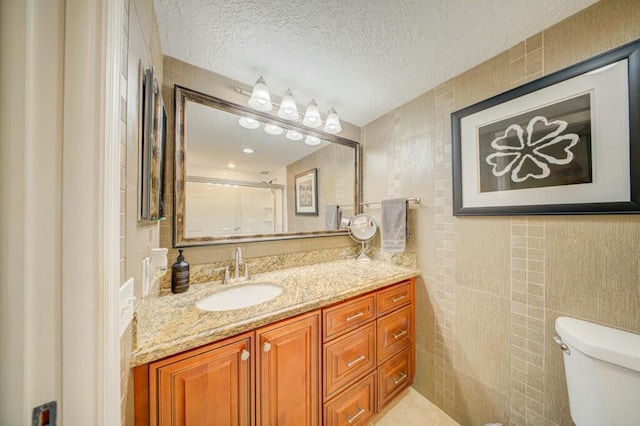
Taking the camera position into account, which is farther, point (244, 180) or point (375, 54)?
point (244, 180)

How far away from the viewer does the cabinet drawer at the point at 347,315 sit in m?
1.03

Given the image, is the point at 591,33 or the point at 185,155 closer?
the point at 591,33

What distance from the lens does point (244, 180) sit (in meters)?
1.39

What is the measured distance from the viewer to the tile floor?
1.29 metres

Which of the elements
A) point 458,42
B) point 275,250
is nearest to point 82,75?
point 275,250

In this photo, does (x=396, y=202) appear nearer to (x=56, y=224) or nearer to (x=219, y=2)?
(x=219, y=2)

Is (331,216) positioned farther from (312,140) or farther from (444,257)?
(444,257)

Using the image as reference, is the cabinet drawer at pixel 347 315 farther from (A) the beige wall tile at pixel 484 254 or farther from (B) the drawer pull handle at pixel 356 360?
(A) the beige wall tile at pixel 484 254

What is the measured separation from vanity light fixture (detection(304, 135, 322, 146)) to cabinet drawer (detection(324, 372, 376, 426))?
1651mm

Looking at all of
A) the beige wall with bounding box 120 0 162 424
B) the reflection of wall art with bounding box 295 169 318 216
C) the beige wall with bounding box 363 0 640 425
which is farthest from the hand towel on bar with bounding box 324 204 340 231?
the beige wall with bounding box 120 0 162 424

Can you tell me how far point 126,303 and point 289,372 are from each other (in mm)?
699

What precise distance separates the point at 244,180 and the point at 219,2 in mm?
857

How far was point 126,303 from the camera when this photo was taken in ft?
1.84

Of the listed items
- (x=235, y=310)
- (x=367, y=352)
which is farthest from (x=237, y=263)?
(x=367, y=352)
